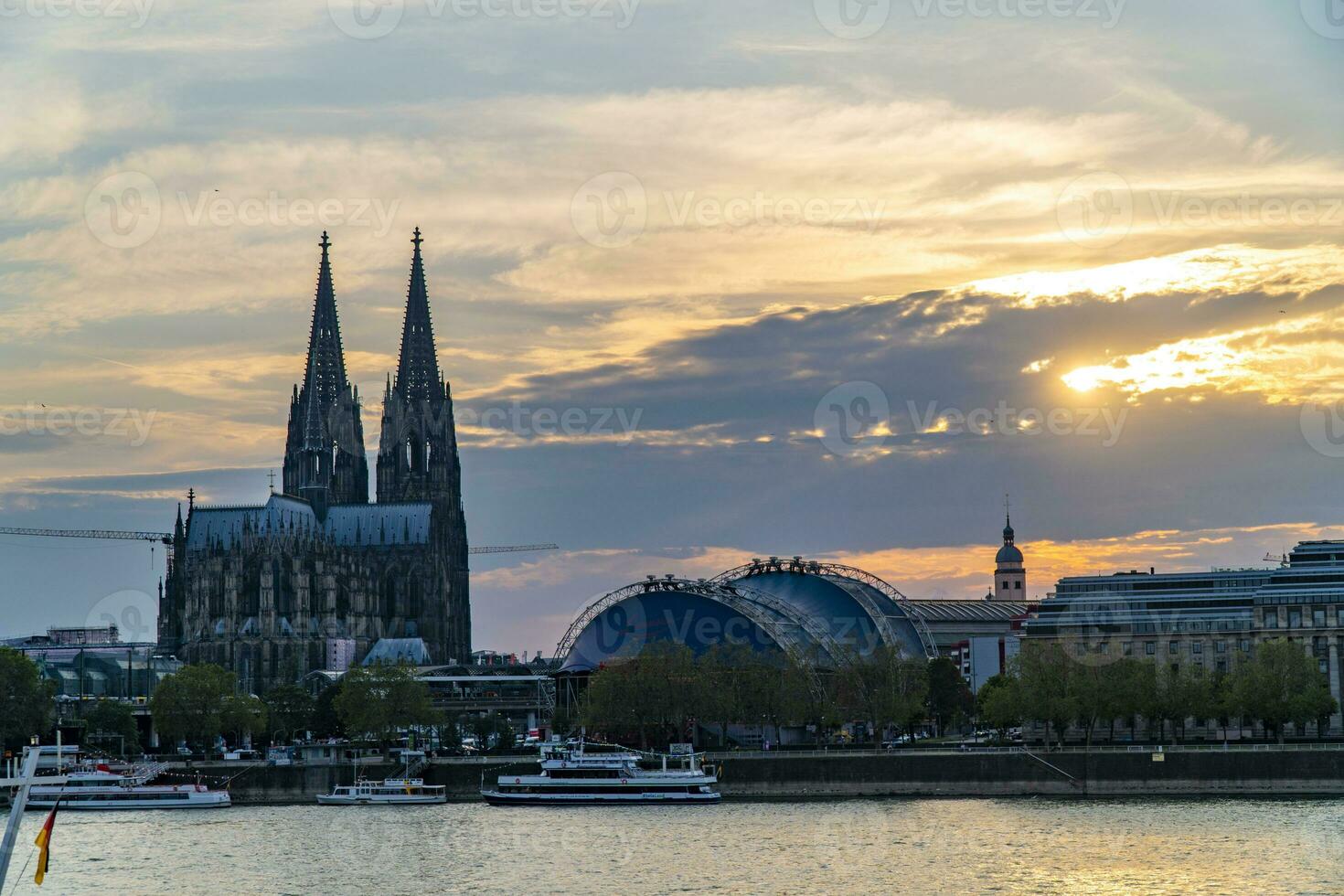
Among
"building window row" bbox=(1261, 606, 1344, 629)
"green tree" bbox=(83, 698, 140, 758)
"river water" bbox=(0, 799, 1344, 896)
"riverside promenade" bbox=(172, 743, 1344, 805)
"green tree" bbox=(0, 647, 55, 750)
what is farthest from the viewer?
"green tree" bbox=(83, 698, 140, 758)

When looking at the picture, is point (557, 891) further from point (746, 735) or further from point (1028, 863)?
point (746, 735)

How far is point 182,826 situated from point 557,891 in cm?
3799

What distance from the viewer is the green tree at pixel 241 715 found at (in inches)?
5930

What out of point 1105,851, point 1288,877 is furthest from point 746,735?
point 1288,877

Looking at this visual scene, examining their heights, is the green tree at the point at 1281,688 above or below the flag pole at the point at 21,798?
above

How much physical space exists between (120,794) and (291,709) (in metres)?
52.2

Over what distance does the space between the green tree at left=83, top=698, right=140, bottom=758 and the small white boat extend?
3646cm

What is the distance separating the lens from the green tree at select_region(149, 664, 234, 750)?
148375 mm

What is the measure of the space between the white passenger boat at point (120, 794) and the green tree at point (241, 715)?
2819 centimetres

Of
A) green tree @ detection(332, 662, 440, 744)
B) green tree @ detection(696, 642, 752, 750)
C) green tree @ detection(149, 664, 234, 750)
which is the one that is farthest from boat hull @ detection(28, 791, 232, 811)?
green tree @ detection(696, 642, 752, 750)

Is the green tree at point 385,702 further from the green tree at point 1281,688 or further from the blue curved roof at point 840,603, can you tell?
the green tree at point 1281,688

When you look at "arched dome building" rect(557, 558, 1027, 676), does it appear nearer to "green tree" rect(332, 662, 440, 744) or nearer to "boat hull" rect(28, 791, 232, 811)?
"green tree" rect(332, 662, 440, 744)

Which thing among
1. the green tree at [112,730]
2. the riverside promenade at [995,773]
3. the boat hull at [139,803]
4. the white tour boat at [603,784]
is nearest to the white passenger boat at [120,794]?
the boat hull at [139,803]

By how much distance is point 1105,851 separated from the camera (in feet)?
267
